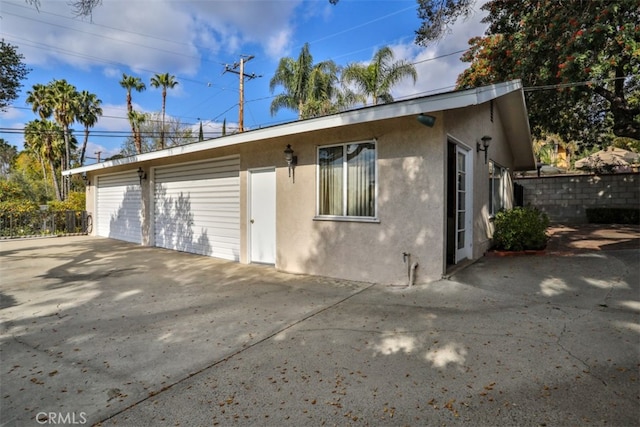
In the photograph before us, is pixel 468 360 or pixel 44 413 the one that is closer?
pixel 44 413

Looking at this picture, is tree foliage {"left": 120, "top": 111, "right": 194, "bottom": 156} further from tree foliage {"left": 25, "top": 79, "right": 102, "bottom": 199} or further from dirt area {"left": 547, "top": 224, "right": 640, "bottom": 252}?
dirt area {"left": 547, "top": 224, "right": 640, "bottom": 252}

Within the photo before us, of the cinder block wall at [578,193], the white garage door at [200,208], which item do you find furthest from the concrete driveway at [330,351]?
the cinder block wall at [578,193]

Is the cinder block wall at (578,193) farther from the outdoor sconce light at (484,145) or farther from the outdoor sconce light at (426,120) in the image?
the outdoor sconce light at (426,120)

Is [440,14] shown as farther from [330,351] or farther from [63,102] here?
[63,102]

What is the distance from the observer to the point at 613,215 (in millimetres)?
13656

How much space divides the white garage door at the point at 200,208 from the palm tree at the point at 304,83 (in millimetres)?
10540

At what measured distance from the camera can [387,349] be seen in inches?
130

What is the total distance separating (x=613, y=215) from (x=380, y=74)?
11.7 m

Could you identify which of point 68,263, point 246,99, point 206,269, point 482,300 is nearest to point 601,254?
point 482,300

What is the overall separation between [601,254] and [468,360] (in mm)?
5704

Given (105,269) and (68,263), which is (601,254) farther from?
(68,263)

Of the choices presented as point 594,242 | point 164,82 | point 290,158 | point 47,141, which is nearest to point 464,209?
point 290,158

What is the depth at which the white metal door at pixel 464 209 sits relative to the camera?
262 inches

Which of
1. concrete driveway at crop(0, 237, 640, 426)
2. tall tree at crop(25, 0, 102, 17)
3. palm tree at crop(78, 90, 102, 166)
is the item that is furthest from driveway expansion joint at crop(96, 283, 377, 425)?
palm tree at crop(78, 90, 102, 166)
